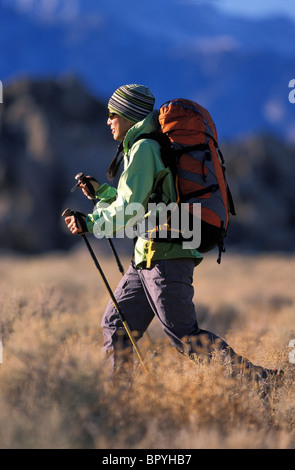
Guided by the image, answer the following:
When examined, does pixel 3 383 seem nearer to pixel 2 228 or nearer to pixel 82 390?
pixel 82 390

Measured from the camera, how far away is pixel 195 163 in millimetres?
4047

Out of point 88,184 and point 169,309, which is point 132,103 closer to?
point 88,184

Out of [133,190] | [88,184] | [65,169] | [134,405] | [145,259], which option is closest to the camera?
[134,405]

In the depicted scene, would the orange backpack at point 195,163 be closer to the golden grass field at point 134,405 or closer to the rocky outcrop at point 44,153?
the golden grass field at point 134,405

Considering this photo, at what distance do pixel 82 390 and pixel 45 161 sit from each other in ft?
152

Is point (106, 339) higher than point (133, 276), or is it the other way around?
point (133, 276)

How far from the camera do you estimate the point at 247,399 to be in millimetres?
4074

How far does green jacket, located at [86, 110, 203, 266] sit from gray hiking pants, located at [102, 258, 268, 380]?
9 centimetres

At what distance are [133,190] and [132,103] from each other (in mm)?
791

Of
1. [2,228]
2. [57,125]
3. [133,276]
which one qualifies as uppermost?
[57,125]

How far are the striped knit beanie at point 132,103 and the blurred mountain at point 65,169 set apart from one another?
128 feet

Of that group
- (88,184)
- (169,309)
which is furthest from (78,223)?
(169,309)

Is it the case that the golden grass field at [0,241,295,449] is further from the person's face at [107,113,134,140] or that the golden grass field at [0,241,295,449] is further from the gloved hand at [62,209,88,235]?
the person's face at [107,113,134,140]
